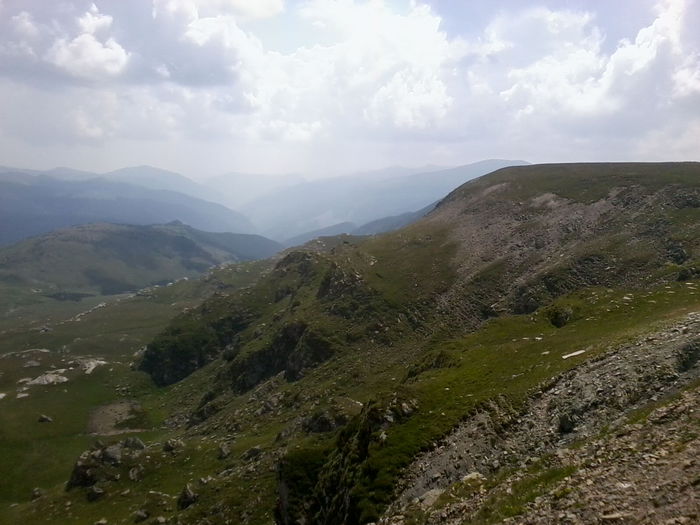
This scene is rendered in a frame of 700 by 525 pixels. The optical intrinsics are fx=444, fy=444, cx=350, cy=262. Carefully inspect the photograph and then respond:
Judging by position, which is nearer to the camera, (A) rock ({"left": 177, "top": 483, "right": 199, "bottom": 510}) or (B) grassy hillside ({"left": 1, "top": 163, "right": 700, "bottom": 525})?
(B) grassy hillside ({"left": 1, "top": 163, "right": 700, "bottom": 525})

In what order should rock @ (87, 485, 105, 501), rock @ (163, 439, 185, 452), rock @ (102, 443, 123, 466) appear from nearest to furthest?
rock @ (87, 485, 105, 501) → rock @ (102, 443, 123, 466) → rock @ (163, 439, 185, 452)

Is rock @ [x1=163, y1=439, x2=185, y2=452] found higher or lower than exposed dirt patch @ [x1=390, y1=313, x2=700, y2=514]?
lower

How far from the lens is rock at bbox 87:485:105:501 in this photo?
6178 centimetres

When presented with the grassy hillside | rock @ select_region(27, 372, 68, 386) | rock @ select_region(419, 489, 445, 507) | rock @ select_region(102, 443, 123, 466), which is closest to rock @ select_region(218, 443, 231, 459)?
the grassy hillside

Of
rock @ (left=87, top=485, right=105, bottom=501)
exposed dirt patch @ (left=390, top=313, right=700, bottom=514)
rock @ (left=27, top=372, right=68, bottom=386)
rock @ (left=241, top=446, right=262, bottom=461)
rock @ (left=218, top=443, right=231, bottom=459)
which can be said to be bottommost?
rock @ (left=27, top=372, right=68, bottom=386)

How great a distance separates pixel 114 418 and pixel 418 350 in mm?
88947

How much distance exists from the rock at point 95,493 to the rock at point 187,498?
19473 millimetres

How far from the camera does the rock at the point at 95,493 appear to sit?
6178 centimetres

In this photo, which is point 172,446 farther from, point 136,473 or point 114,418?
point 114,418

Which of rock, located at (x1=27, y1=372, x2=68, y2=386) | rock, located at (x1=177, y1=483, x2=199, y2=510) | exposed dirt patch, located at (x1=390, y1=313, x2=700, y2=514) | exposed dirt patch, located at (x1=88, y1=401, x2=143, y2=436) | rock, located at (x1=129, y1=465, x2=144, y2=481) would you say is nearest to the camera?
exposed dirt patch, located at (x1=390, y1=313, x2=700, y2=514)

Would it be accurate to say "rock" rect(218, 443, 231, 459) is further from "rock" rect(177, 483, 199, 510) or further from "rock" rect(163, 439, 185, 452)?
"rock" rect(177, 483, 199, 510)

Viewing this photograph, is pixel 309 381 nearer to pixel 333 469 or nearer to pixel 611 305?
pixel 333 469

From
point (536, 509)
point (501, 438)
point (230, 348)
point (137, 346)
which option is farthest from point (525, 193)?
point (137, 346)

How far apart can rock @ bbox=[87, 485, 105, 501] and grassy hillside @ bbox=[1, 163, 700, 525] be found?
2.83 ft
